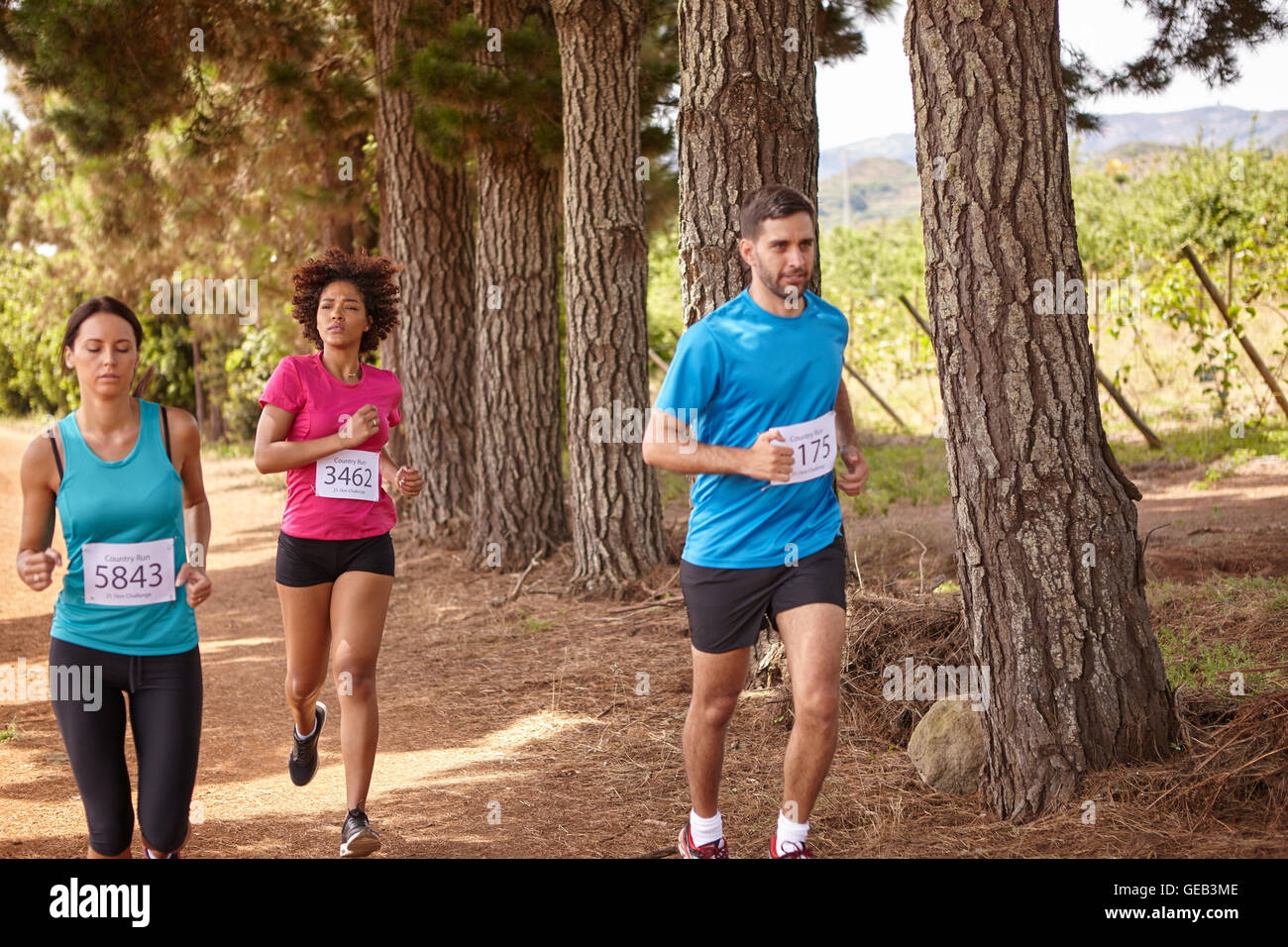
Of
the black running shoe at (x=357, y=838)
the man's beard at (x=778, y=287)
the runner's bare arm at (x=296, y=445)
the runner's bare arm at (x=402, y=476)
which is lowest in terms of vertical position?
the black running shoe at (x=357, y=838)

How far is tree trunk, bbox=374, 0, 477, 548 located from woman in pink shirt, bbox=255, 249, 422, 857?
643 centimetres

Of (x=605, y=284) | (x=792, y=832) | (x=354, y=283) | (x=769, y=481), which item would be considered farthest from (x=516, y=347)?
(x=792, y=832)

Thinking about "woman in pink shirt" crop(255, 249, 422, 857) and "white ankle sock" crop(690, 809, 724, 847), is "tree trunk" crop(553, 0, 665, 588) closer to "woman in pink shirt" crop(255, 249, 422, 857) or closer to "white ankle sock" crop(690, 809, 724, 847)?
"woman in pink shirt" crop(255, 249, 422, 857)

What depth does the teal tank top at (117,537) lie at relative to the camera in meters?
3.19

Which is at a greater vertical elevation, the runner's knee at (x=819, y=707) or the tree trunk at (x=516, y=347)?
the tree trunk at (x=516, y=347)

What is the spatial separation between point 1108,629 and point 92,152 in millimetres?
9155

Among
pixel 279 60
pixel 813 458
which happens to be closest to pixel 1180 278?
pixel 279 60

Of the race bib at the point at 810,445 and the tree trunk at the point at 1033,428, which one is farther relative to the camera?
the tree trunk at the point at 1033,428

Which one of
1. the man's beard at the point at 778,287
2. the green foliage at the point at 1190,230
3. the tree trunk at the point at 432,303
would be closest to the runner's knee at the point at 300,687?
the man's beard at the point at 778,287

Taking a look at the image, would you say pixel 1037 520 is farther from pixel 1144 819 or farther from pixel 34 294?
pixel 34 294

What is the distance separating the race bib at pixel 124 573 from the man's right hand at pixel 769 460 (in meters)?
1.59

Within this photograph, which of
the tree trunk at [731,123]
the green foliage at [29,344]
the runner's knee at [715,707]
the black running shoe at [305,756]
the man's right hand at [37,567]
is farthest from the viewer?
the green foliage at [29,344]

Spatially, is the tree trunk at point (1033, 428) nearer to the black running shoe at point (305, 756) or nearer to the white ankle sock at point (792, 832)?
the white ankle sock at point (792, 832)

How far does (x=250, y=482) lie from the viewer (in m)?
19.6
